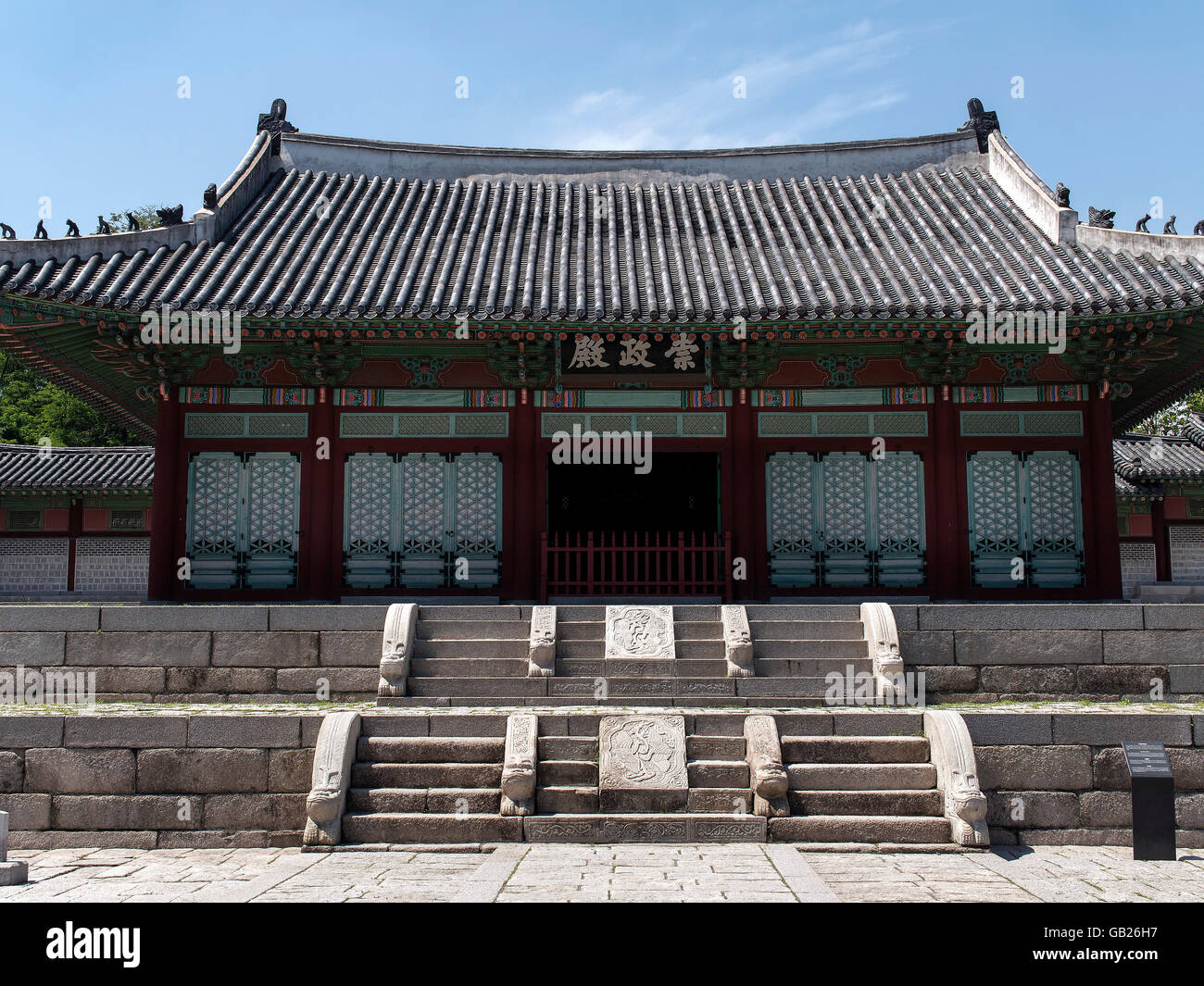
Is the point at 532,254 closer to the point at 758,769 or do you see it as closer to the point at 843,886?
the point at 758,769

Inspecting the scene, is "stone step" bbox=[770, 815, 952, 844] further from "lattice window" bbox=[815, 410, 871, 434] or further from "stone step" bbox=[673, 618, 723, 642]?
"lattice window" bbox=[815, 410, 871, 434]

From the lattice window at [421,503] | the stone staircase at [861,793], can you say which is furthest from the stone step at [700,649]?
the lattice window at [421,503]

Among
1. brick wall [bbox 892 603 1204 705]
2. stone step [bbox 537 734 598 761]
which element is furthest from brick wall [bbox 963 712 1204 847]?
stone step [bbox 537 734 598 761]

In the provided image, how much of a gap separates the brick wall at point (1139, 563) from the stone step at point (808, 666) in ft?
59.0

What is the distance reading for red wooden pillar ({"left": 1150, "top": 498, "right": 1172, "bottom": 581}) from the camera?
2439cm

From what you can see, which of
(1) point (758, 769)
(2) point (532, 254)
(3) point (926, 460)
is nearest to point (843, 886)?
(1) point (758, 769)

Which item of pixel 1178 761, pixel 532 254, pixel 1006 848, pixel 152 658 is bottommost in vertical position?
pixel 1006 848

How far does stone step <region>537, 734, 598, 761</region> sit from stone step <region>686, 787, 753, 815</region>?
98 cm

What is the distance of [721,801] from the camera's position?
7.94 metres

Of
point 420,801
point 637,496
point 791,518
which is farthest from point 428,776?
point 637,496

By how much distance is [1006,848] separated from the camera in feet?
26.1

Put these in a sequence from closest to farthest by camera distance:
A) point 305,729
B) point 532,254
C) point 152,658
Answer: point 305,729, point 152,658, point 532,254

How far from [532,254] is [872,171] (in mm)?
7737

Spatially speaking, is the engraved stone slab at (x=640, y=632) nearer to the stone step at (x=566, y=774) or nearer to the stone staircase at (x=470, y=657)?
the stone staircase at (x=470, y=657)
